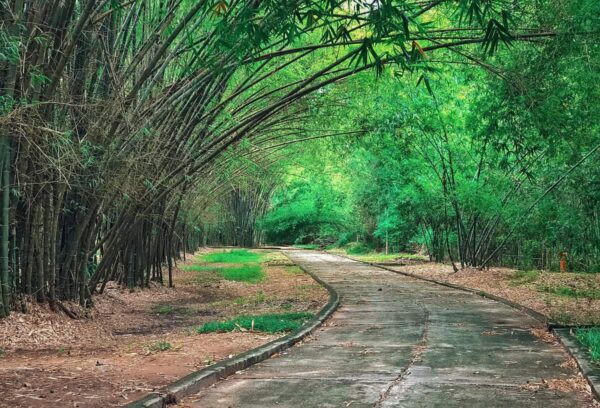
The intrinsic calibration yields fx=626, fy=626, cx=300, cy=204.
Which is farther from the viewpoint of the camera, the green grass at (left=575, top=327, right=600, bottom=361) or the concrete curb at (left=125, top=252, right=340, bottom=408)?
the green grass at (left=575, top=327, right=600, bottom=361)

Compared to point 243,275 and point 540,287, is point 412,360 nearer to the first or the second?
point 540,287

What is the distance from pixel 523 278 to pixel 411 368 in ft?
33.4

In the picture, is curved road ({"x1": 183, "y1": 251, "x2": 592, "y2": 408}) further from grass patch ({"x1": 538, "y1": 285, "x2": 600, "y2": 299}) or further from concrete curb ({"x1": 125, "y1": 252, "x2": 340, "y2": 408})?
grass patch ({"x1": 538, "y1": 285, "x2": 600, "y2": 299})

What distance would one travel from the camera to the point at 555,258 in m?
17.6

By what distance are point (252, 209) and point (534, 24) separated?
33.7m

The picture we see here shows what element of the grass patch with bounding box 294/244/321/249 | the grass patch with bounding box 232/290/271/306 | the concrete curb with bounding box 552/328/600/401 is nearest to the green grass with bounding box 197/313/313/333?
the concrete curb with bounding box 552/328/600/401

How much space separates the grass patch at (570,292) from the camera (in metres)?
11.5

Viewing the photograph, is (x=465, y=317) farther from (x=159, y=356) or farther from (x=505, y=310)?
(x=159, y=356)

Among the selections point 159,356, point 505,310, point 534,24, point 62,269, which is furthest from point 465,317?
point 62,269

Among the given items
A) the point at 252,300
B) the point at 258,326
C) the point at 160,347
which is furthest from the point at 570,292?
the point at 160,347

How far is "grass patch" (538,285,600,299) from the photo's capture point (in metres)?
11.5

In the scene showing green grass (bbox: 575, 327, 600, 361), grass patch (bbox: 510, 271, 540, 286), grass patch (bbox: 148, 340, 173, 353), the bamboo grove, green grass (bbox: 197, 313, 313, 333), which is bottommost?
grass patch (bbox: 148, 340, 173, 353)

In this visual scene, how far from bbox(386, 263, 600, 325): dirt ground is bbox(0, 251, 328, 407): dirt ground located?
362 centimetres

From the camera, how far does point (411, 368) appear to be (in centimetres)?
541
